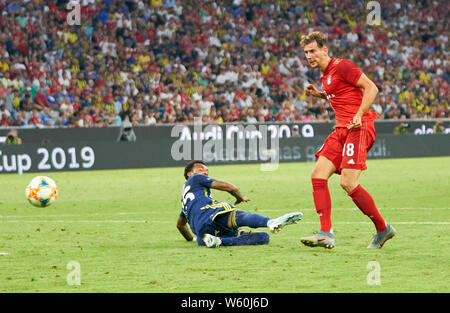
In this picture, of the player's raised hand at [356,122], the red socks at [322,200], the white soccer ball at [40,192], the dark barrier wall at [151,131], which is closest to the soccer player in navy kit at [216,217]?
the red socks at [322,200]

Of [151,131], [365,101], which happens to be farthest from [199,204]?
[151,131]

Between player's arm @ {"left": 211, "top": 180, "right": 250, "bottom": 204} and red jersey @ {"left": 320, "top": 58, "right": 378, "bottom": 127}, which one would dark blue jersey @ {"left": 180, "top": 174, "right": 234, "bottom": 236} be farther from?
red jersey @ {"left": 320, "top": 58, "right": 378, "bottom": 127}

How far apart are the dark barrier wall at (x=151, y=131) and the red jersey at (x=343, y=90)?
1677 cm

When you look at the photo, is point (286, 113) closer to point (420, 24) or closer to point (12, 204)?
point (420, 24)

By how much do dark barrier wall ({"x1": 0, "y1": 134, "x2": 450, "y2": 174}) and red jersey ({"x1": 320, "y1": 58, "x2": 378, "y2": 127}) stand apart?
Result: 52.7 ft

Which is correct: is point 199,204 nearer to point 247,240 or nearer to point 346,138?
point 247,240

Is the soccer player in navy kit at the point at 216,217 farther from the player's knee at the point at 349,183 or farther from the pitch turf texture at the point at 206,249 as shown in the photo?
the player's knee at the point at 349,183

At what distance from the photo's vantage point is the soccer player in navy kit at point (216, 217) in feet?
28.8

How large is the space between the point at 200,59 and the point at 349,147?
2294cm

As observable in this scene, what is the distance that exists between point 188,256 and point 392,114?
83.3 feet

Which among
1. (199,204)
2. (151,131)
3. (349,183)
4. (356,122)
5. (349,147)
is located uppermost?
(356,122)

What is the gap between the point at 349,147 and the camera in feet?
27.9

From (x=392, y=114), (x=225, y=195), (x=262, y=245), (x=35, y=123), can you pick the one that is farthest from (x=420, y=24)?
(x=262, y=245)

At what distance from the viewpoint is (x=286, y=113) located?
30.5m
